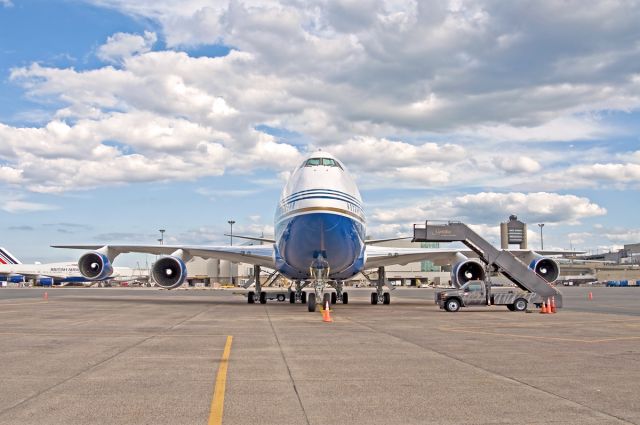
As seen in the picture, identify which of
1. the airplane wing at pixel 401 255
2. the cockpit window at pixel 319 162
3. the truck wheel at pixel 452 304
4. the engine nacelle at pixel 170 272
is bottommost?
the truck wheel at pixel 452 304

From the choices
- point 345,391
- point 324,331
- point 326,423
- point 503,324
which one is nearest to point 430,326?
point 503,324

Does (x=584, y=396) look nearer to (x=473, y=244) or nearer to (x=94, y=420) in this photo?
(x=94, y=420)

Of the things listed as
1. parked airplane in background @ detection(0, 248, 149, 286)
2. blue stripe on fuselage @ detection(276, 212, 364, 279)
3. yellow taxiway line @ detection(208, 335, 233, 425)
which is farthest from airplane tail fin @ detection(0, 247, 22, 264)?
yellow taxiway line @ detection(208, 335, 233, 425)

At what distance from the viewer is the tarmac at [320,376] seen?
7277 millimetres

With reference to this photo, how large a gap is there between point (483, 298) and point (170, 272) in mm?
16347

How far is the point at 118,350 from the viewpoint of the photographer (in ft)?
45.0

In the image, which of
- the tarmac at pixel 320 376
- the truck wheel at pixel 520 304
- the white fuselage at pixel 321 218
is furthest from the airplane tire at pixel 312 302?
the truck wheel at pixel 520 304

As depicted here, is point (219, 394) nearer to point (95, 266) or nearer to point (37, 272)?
point (95, 266)

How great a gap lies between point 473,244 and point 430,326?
1237 centimetres

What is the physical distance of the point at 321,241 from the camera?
25.6 m

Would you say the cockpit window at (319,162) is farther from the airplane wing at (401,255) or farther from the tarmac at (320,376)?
the tarmac at (320,376)

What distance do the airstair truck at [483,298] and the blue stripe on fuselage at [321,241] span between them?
15.2 feet

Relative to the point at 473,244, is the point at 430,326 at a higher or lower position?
lower

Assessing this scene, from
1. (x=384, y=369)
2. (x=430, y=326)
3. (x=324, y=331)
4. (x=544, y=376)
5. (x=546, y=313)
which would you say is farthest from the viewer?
(x=546, y=313)
